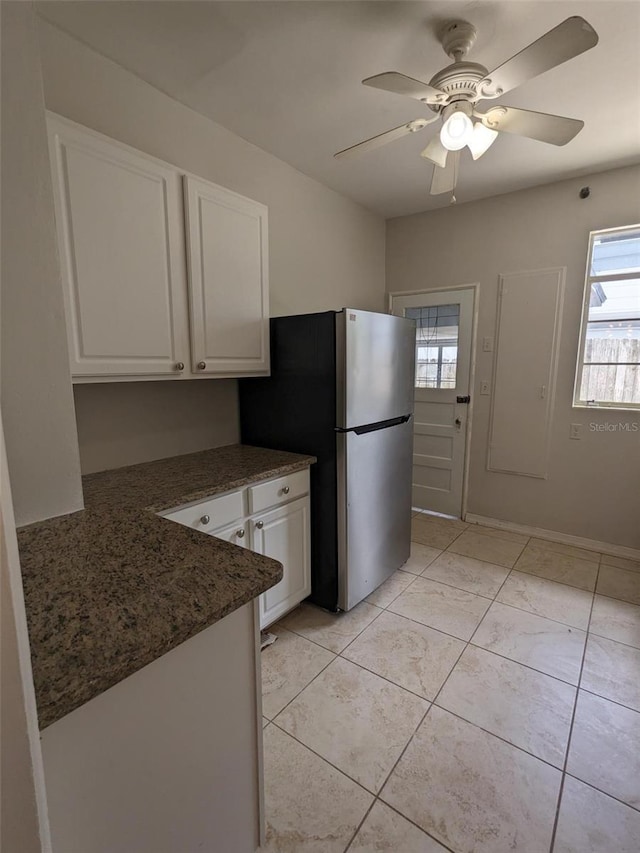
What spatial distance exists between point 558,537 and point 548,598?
85 centimetres

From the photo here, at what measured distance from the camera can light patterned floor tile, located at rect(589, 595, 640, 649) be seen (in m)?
2.02

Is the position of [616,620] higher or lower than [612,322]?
lower

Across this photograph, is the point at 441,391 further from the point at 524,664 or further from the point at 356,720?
the point at 356,720

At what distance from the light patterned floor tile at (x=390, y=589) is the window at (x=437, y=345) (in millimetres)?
1635

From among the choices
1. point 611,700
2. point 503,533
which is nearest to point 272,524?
point 611,700

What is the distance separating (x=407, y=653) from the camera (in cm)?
193

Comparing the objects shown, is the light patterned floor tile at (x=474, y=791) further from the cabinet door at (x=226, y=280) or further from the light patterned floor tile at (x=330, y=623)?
the cabinet door at (x=226, y=280)

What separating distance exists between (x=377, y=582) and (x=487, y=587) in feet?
2.30

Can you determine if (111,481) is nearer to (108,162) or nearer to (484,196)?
(108,162)

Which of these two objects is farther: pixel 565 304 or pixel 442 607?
pixel 565 304

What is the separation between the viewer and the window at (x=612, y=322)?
264 centimetres

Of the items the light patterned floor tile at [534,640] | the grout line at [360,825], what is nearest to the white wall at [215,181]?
the grout line at [360,825]

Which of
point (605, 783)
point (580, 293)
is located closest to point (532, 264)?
point (580, 293)

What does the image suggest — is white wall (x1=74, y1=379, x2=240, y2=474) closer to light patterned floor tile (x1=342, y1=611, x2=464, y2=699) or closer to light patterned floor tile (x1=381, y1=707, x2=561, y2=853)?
light patterned floor tile (x1=342, y1=611, x2=464, y2=699)
